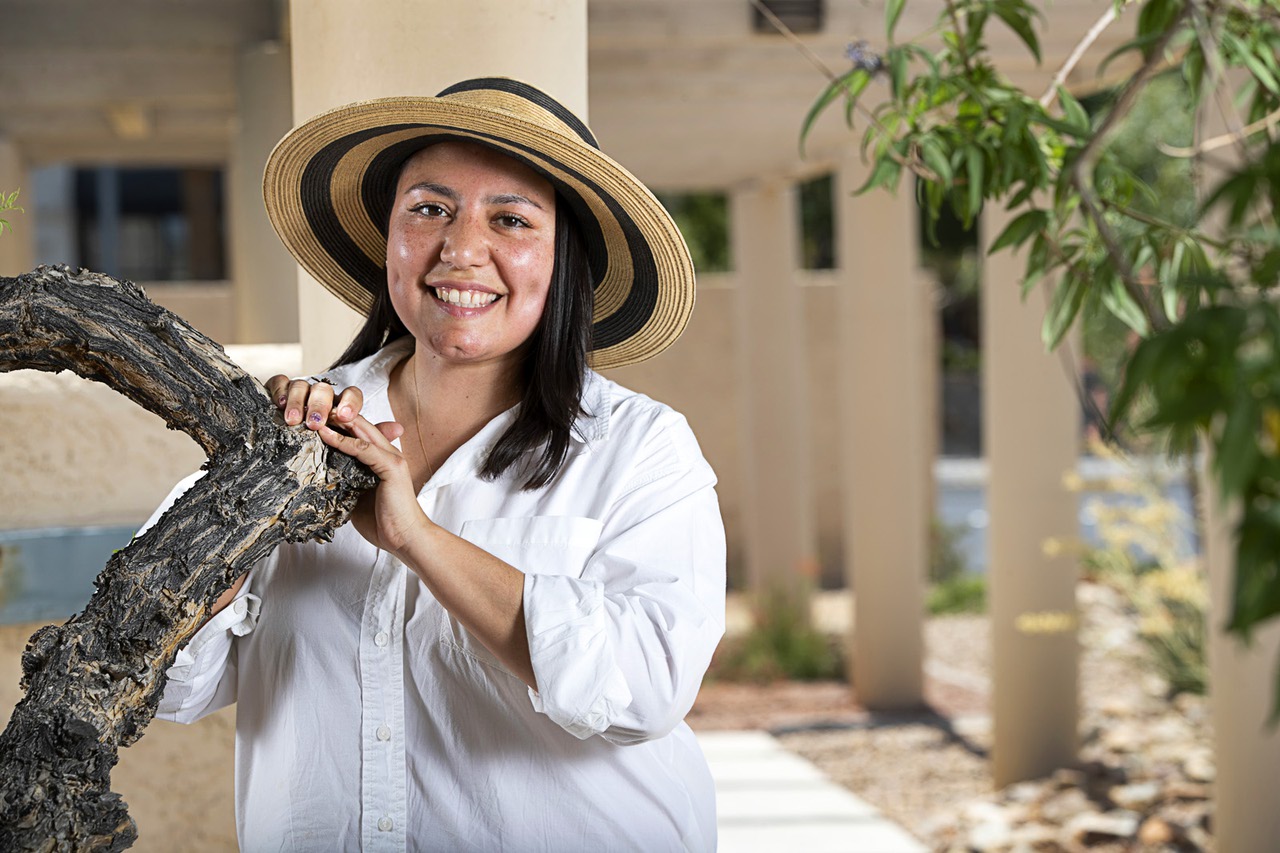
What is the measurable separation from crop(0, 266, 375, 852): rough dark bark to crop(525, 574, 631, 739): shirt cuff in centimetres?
25

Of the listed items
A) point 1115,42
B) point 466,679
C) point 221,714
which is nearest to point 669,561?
point 466,679

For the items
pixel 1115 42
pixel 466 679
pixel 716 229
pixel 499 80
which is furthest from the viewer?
pixel 716 229

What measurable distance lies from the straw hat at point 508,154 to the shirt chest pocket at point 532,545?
44 cm

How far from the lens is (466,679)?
1.67m

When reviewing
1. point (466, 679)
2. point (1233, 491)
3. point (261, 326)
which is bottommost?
point (466, 679)

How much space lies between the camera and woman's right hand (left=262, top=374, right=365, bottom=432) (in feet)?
5.01

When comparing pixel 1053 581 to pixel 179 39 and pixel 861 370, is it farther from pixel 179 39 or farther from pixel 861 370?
pixel 179 39

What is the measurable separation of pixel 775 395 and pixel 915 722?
2555 millimetres

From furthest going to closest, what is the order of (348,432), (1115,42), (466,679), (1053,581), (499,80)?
(1053,581)
(1115,42)
(499,80)
(466,679)
(348,432)

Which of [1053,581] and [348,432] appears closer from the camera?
[348,432]

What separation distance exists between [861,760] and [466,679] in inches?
205

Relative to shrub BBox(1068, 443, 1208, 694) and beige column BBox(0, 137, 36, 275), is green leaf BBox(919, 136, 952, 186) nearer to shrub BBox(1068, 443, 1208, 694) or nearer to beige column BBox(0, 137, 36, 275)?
shrub BBox(1068, 443, 1208, 694)

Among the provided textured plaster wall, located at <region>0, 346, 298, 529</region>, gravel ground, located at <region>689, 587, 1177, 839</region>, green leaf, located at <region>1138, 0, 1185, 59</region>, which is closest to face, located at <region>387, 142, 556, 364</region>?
green leaf, located at <region>1138, 0, 1185, 59</region>

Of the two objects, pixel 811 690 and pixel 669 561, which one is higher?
pixel 669 561
